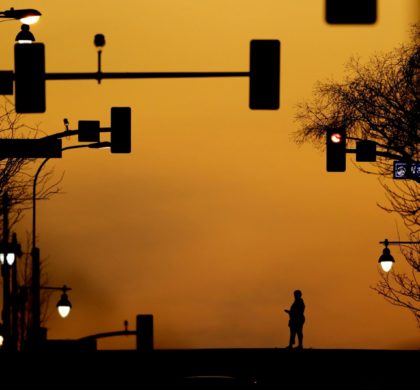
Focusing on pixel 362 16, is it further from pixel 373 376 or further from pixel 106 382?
pixel 373 376

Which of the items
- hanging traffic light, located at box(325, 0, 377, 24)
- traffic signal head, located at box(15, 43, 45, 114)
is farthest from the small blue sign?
hanging traffic light, located at box(325, 0, 377, 24)

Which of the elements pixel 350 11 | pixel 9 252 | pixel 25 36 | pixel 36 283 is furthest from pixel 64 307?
pixel 350 11

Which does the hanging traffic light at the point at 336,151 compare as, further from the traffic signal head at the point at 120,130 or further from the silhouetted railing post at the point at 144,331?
the traffic signal head at the point at 120,130

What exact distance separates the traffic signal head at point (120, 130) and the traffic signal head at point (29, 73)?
15.3ft

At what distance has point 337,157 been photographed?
Answer: 26453mm

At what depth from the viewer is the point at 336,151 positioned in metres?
26.5

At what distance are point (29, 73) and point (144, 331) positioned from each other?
270 inches

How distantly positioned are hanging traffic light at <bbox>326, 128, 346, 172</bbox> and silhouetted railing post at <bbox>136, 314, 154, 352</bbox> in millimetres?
5700

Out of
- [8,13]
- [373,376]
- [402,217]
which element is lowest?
[373,376]

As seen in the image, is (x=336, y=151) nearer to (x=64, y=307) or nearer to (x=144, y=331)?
(x=144, y=331)

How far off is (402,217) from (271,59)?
76.0 ft

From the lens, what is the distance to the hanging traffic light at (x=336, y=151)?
2639 centimetres

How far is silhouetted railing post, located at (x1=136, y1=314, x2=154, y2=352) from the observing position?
861 inches

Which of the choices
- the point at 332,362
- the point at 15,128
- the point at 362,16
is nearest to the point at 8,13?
the point at 362,16
